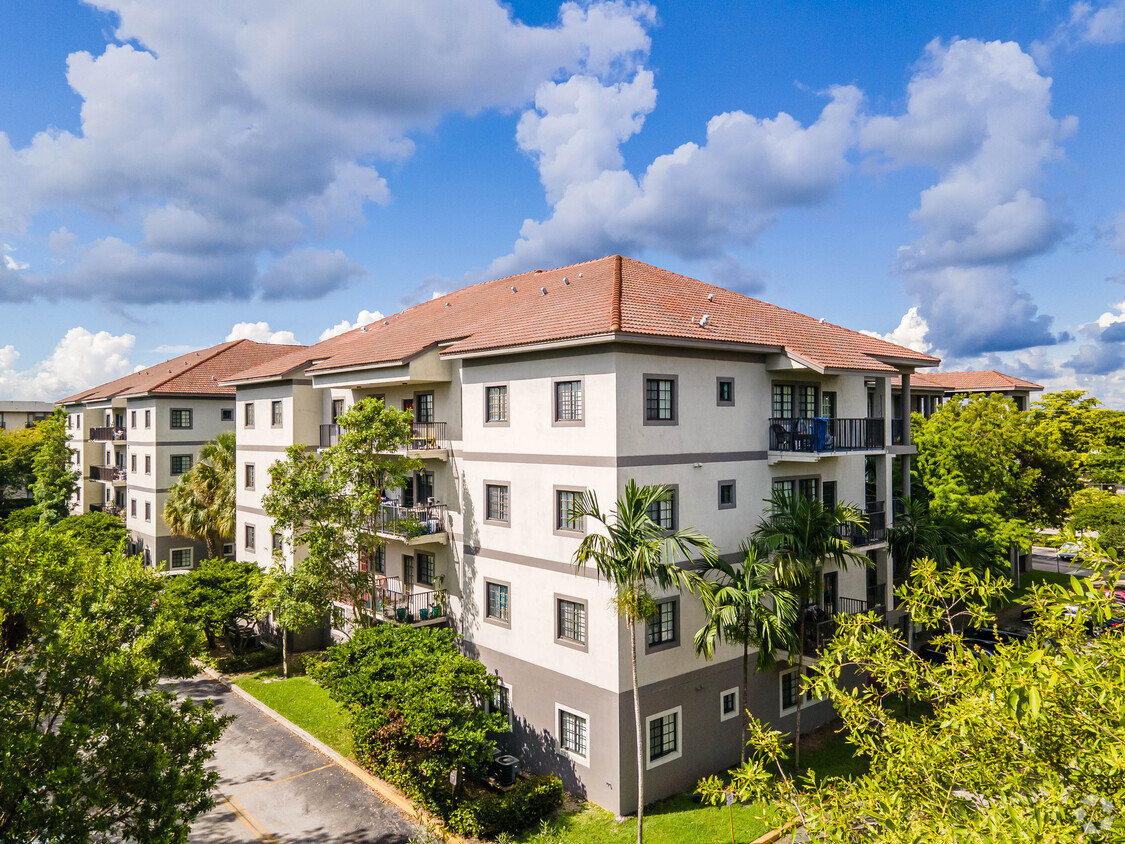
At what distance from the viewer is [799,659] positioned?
74.6ft

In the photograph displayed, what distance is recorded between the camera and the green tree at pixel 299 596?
25130 mm

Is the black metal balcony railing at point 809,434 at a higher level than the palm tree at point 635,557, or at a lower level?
higher

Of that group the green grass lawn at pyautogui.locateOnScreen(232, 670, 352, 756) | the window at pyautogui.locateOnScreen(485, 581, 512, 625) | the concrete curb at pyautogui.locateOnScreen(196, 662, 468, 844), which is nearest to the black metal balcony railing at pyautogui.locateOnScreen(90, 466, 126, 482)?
the green grass lawn at pyautogui.locateOnScreen(232, 670, 352, 756)

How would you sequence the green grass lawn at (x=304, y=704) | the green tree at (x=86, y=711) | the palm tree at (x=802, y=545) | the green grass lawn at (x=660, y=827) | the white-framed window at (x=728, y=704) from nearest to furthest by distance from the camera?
1. the green tree at (x=86, y=711)
2. the green grass lawn at (x=660, y=827)
3. the palm tree at (x=802, y=545)
4. the white-framed window at (x=728, y=704)
5. the green grass lawn at (x=304, y=704)

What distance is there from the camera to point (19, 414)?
4173 inches

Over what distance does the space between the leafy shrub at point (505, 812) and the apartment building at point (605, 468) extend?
169cm

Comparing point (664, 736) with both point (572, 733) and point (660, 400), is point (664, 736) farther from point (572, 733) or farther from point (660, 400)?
point (660, 400)

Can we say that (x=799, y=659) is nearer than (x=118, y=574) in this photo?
No

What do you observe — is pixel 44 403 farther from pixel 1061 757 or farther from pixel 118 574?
pixel 1061 757

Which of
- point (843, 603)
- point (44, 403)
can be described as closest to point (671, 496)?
point (843, 603)

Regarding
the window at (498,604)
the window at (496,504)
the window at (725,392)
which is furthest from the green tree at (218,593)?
the window at (725,392)

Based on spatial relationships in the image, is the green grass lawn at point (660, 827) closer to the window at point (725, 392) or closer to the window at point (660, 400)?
the window at point (660, 400)

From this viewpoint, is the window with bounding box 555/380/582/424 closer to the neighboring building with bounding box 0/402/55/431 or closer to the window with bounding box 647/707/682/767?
the window with bounding box 647/707/682/767

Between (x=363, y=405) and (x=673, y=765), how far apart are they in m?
16.1
